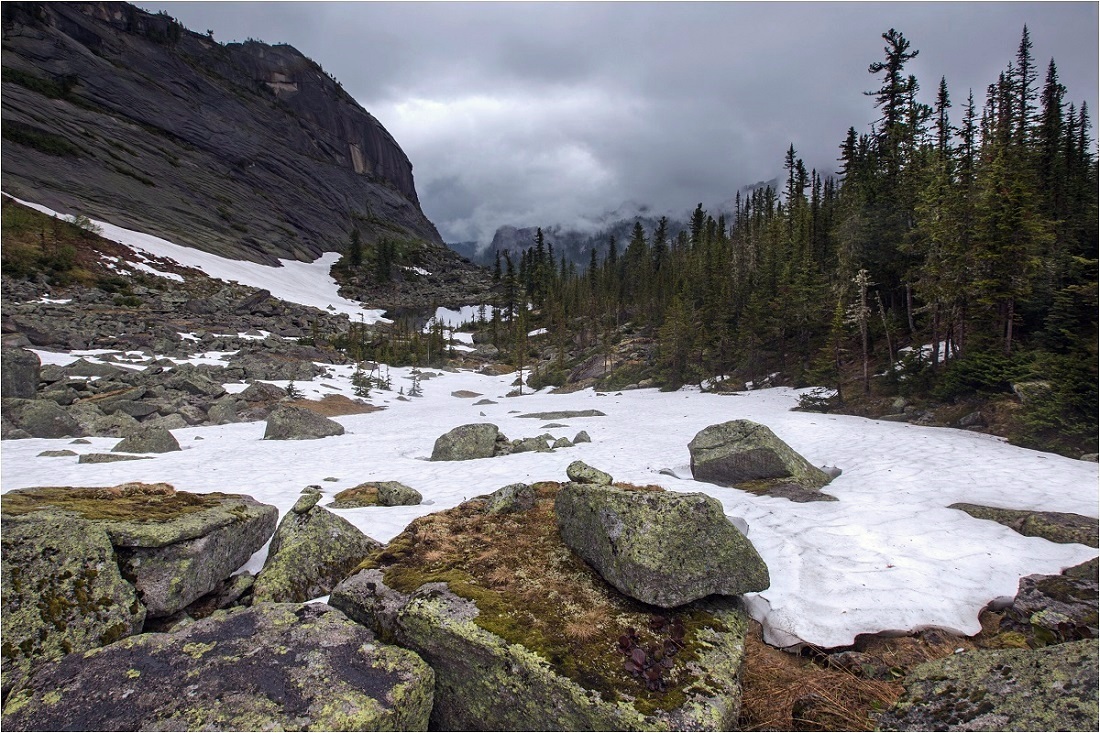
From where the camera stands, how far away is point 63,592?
15.5ft

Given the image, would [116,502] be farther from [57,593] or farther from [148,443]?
[148,443]

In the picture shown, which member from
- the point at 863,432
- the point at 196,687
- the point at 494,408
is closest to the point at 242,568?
the point at 196,687

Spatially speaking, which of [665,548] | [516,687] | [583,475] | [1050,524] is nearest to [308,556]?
[516,687]

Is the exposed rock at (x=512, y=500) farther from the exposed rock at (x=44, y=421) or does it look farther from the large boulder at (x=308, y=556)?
the exposed rock at (x=44, y=421)

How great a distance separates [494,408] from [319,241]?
114 metres

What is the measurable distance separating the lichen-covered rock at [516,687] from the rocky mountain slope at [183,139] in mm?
101000

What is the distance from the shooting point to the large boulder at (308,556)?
230 inches

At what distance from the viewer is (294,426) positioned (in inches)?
861

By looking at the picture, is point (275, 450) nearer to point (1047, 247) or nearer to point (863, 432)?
point (863, 432)

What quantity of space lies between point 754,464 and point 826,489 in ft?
5.38

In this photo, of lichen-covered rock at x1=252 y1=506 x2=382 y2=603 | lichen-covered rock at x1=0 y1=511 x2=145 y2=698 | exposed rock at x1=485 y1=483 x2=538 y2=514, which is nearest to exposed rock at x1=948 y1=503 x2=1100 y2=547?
exposed rock at x1=485 y1=483 x2=538 y2=514

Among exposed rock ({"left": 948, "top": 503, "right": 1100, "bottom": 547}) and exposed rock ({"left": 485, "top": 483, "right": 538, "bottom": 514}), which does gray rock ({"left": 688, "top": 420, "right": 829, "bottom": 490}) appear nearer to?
exposed rock ({"left": 948, "top": 503, "right": 1100, "bottom": 547})

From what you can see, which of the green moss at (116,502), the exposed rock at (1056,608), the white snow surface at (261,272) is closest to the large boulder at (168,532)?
the green moss at (116,502)

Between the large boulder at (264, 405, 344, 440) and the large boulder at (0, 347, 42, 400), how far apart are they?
41.2ft
